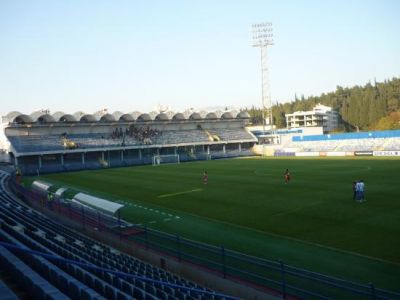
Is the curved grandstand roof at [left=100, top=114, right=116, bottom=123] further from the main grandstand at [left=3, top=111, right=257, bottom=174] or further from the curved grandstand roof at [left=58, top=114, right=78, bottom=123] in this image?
the curved grandstand roof at [left=58, top=114, right=78, bottom=123]

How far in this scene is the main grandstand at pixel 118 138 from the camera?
7175 centimetres

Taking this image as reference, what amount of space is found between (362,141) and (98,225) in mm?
59515

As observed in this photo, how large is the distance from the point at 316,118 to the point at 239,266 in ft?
453

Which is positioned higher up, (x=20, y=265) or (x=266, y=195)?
(x=20, y=265)

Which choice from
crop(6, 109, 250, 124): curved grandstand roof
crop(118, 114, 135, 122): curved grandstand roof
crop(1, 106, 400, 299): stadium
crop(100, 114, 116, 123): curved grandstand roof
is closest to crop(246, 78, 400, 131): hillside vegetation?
crop(6, 109, 250, 124): curved grandstand roof

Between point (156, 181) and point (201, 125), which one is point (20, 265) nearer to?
point (156, 181)

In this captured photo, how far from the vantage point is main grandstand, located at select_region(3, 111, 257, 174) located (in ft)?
235

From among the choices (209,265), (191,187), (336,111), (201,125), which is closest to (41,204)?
(191,187)

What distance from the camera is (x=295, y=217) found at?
72.2 feet

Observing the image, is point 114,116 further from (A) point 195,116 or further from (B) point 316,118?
(B) point 316,118

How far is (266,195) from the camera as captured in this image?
29.9 m

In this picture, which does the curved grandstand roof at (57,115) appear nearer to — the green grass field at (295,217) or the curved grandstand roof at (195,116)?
the curved grandstand roof at (195,116)

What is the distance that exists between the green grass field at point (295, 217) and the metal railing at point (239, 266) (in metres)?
1.26

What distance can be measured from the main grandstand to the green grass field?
119 feet
